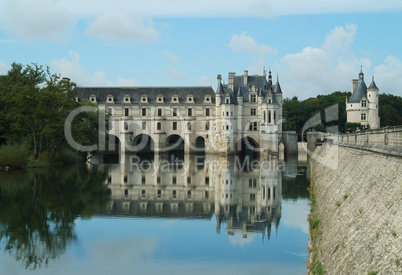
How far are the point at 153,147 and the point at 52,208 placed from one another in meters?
45.3

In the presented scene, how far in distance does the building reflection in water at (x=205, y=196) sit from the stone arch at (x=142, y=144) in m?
26.4

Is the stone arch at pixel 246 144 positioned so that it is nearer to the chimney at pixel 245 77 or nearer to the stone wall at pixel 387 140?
the chimney at pixel 245 77

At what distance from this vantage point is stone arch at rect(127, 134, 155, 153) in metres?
61.8

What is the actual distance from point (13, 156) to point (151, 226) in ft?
66.5

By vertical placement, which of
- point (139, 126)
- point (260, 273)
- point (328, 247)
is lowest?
point (260, 273)

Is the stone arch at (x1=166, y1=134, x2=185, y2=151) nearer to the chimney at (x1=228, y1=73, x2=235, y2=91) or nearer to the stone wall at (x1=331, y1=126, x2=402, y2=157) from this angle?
the chimney at (x1=228, y1=73, x2=235, y2=91)

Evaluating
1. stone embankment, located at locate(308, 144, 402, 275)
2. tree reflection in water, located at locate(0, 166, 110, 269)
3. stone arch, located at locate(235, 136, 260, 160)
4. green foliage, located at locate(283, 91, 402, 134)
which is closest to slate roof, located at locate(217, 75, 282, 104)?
stone arch, located at locate(235, 136, 260, 160)

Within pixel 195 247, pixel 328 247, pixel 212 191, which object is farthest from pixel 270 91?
pixel 328 247

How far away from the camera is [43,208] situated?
1900cm

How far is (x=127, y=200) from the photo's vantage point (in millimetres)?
22109

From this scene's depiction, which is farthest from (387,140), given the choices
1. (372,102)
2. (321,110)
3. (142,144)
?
(321,110)

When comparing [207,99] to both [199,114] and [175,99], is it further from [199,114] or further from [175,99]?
[175,99]

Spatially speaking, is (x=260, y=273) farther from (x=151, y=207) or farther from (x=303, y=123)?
(x=303, y=123)

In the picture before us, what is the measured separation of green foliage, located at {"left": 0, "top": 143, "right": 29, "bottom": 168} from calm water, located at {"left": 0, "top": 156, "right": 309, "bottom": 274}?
3.85 m
